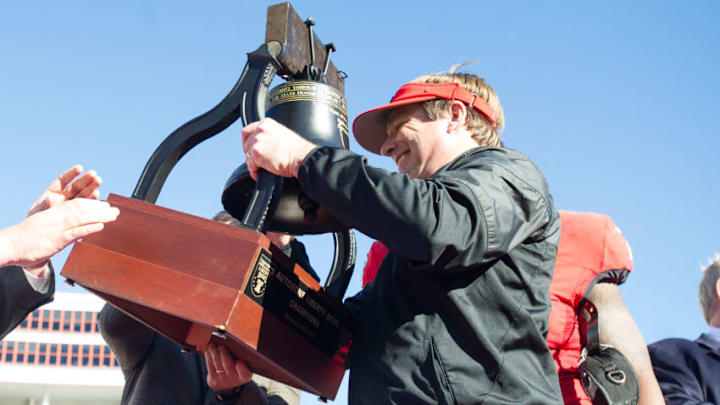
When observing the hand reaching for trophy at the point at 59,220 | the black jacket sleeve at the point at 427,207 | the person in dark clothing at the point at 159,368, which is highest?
the black jacket sleeve at the point at 427,207

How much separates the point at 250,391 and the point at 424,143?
127 cm

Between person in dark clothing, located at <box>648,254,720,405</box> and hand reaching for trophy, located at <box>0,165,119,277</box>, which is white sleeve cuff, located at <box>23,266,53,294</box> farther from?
person in dark clothing, located at <box>648,254,720,405</box>

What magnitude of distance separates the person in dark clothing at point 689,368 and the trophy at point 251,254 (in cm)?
212

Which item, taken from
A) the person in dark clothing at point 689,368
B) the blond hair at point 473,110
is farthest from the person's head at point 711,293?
the blond hair at point 473,110

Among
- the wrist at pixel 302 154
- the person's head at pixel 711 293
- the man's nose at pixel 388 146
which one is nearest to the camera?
the wrist at pixel 302 154

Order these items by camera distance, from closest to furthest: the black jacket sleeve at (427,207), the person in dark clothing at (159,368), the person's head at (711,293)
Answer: the black jacket sleeve at (427,207) < the person in dark clothing at (159,368) < the person's head at (711,293)

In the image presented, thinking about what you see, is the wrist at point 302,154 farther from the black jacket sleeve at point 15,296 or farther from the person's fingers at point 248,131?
the black jacket sleeve at point 15,296

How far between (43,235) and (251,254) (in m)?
0.78

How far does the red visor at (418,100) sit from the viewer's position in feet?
9.44

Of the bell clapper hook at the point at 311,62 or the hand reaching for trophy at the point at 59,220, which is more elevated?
the bell clapper hook at the point at 311,62

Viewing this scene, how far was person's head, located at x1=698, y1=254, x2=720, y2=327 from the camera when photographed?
4.54 meters

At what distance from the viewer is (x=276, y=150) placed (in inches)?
86.0

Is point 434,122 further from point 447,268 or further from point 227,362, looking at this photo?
point 227,362

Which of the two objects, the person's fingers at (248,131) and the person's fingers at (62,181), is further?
the person's fingers at (62,181)
